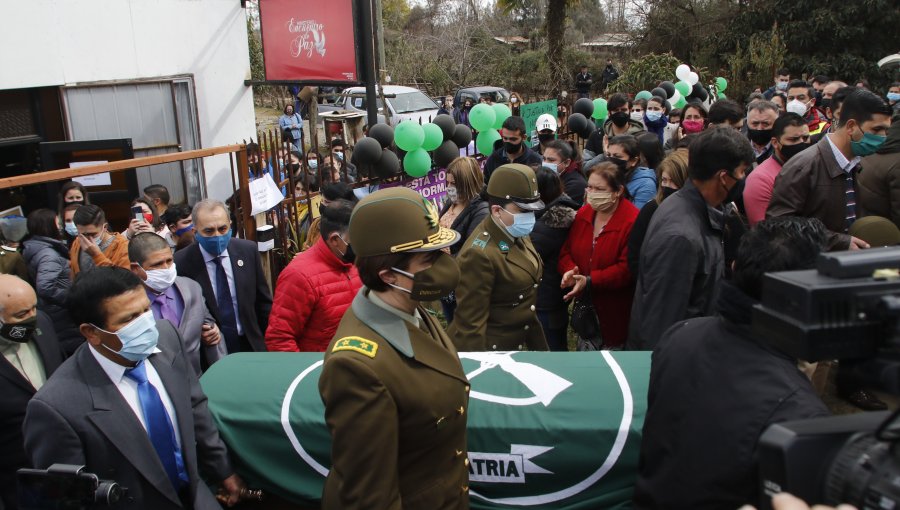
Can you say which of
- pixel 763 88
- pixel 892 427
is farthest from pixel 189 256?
pixel 763 88

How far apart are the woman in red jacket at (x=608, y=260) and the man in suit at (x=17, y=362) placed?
9.06ft

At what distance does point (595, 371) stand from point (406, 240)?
1.21 metres

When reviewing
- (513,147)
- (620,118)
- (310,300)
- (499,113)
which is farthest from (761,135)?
(310,300)

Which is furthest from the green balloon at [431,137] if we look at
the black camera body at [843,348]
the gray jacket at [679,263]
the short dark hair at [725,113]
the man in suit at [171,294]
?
the black camera body at [843,348]

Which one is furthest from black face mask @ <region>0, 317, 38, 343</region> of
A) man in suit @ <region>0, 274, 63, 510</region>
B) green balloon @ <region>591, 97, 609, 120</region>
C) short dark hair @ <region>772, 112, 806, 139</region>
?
green balloon @ <region>591, 97, 609, 120</region>

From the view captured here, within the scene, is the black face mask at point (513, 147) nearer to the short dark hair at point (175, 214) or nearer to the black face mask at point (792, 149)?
the black face mask at point (792, 149)

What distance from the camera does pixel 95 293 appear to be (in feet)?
8.70

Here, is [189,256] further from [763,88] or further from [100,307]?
[763,88]

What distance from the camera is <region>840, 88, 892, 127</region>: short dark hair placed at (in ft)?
13.7

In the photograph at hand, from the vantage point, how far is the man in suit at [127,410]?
8.13 ft

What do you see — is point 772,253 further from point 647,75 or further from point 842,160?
point 647,75

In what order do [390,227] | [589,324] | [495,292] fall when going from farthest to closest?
[589,324] → [495,292] → [390,227]

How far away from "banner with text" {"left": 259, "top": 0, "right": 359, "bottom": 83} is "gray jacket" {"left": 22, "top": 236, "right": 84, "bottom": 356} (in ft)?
10.6

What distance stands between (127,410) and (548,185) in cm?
290
